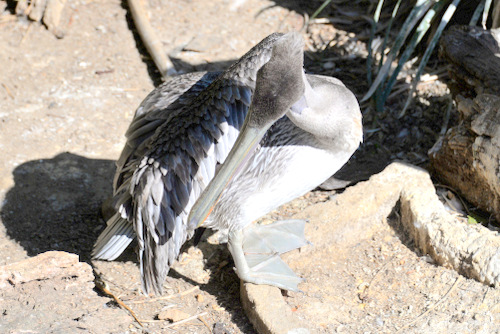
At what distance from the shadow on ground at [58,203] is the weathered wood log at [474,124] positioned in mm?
2181

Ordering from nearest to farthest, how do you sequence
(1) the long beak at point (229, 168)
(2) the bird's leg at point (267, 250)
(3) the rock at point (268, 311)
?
(1) the long beak at point (229, 168), (3) the rock at point (268, 311), (2) the bird's leg at point (267, 250)

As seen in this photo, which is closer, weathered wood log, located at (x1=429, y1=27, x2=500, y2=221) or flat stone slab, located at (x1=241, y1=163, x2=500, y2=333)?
flat stone slab, located at (x1=241, y1=163, x2=500, y2=333)

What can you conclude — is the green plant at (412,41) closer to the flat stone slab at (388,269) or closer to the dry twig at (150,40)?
the flat stone slab at (388,269)

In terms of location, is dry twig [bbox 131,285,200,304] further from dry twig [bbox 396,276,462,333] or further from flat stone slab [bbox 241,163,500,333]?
dry twig [bbox 396,276,462,333]

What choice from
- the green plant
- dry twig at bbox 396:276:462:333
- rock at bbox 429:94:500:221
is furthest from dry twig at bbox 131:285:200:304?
the green plant

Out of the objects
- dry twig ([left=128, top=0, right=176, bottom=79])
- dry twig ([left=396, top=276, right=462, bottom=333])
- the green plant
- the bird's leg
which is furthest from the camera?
dry twig ([left=128, top=0, right=176, bottom=79])

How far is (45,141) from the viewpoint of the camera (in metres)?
4.07

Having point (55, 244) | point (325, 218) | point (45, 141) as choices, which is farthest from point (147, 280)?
point (45, 141)

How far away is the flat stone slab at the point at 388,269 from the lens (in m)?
2.59

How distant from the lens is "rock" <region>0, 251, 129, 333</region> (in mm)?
2346

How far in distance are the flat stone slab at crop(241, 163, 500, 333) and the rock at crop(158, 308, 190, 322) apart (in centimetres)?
31

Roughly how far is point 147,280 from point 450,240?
59.8 inches

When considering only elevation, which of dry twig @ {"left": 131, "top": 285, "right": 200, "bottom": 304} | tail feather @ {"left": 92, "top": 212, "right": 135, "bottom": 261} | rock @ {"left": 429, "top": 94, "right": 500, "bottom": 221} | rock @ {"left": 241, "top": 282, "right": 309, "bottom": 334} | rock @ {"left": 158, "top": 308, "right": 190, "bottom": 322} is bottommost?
dry twig @ {"left": 131, "top": 285, "right": 200, "bottom": 304}

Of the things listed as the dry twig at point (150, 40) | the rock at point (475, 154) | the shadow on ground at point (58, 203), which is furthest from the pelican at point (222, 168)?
the dry twig at point (150, 40)
